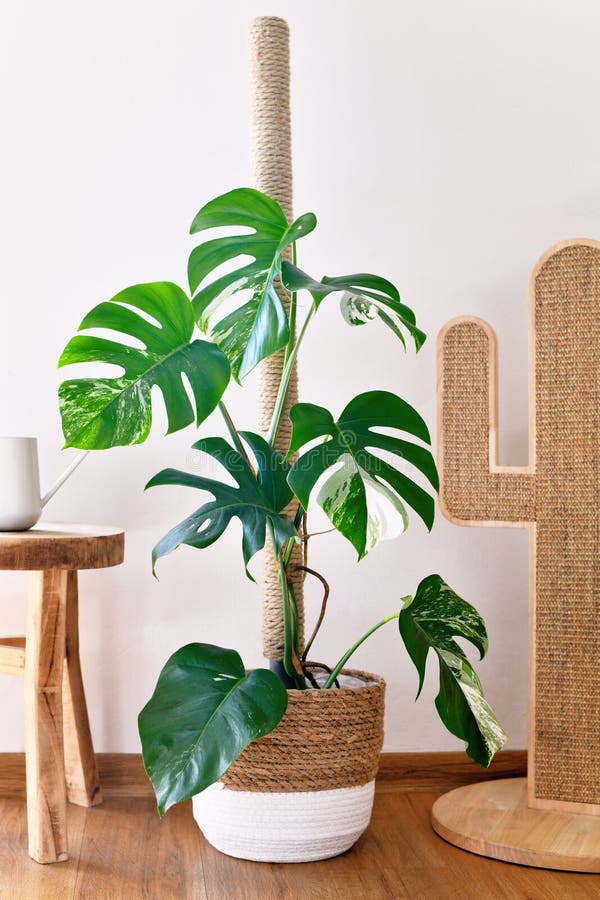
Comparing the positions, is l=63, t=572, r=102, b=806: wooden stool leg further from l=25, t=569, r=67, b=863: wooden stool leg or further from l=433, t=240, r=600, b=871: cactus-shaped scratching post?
l=433, t=240, r=600, b=871: cactus-shaped scratching post

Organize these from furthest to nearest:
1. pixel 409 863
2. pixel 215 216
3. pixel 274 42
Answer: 1. pixel 274 42
2. pixel 409 863
3. pixel 215 216

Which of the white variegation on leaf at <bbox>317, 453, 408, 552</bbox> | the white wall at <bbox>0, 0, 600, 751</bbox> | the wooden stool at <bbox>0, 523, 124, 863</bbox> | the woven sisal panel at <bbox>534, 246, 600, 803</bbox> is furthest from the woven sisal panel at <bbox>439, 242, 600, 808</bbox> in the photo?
the wooden stool at <bbox>0, 523, 124, 863</bbox>

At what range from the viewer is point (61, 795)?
4.57ft

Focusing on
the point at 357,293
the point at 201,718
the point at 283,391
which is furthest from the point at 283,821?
the point at 357,293

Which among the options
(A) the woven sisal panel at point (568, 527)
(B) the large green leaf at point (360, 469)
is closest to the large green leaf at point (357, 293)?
(B) the large green leaf at point (360, 469)

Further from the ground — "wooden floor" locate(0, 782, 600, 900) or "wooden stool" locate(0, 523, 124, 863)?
"wooden stool" locate(0, 523, 124, 863)

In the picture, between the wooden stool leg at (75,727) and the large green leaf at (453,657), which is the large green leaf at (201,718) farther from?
the wooden stool leg at (75,727)

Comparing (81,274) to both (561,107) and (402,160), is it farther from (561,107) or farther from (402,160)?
(561,107)

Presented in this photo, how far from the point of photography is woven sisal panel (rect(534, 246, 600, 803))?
1562 mm

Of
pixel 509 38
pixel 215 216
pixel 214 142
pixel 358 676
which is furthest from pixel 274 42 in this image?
pixel 358 676

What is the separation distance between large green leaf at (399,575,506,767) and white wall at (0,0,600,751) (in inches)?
17.0

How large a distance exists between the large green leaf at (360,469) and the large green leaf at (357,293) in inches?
4.3

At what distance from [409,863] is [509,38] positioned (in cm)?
150

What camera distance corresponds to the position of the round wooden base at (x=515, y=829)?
1.39 meters
